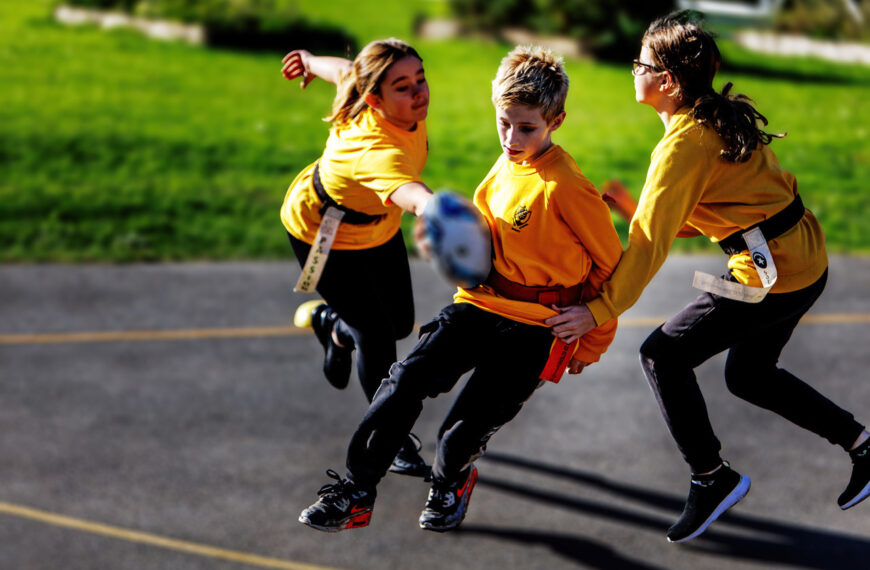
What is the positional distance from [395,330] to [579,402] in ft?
47.4

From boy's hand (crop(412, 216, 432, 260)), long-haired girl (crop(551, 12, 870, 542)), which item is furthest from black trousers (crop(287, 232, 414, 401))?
boy's hand (crop(412, 216, 432, 260))

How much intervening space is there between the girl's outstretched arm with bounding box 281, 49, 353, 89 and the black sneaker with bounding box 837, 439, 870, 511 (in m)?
3.07

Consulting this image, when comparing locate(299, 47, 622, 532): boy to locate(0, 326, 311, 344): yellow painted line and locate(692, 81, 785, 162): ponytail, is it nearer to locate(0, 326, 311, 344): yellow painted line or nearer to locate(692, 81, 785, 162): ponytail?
locate(692, 81, 785, 162): ponytail

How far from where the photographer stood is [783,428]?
20094 millimetres

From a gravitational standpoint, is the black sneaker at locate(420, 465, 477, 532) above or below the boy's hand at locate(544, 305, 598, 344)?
below

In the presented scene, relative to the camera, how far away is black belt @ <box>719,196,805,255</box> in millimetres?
4605

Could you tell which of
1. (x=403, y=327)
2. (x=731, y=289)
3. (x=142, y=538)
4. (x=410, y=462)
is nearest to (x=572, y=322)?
(x=731, y=289)

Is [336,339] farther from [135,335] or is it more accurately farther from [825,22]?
[825,22]

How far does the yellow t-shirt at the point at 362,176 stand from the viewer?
459 centimetres

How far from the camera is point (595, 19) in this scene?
29234mm

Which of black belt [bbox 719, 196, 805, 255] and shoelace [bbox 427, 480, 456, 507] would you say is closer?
black belt [bbox 719, 196, 805, 255]

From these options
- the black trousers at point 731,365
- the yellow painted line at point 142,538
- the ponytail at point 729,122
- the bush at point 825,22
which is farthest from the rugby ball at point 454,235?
the bush at point 825,22

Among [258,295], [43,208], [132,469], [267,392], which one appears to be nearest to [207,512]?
[132,469]

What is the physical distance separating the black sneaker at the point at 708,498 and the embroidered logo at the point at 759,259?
39.4 inches
